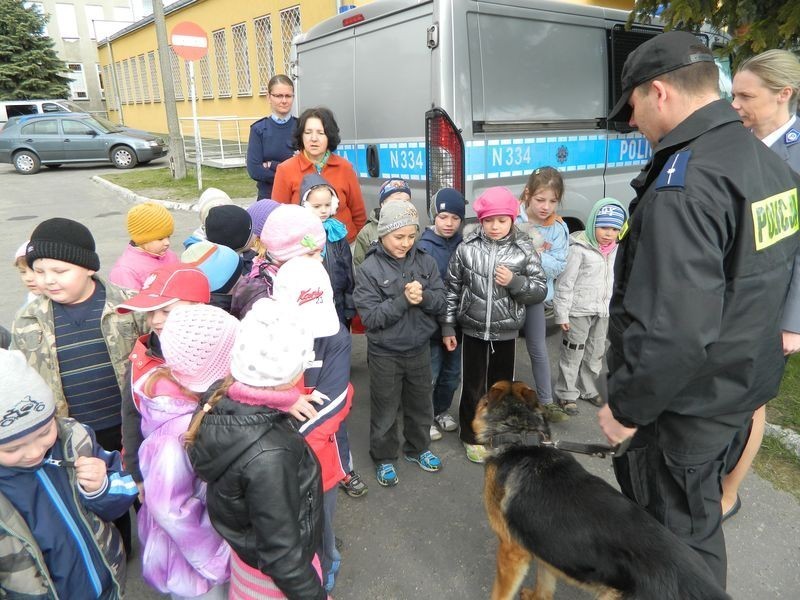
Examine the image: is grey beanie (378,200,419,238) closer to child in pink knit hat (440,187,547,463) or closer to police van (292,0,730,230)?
child in pink knit hat (440,187,547,463)

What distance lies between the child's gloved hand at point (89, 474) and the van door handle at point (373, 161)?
10.1 feet

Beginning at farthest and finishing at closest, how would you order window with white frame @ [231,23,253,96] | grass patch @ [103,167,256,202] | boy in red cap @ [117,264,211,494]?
window with white frame @ [231,23,253,96], grass patch @ [103,167,256,202], boy in red cap @ [117,264,211,494]

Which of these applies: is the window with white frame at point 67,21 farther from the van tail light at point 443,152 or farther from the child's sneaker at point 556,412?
the child's sneaker at point 556,412

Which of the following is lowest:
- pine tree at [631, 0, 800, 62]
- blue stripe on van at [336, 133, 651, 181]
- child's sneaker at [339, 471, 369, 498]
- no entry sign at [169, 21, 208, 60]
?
child's sneaker at [339, 471, 369, 498]

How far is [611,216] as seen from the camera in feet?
10.5

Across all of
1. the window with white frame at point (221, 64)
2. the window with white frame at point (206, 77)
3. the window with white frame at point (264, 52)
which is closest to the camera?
the window with white frame at point (264, 52)

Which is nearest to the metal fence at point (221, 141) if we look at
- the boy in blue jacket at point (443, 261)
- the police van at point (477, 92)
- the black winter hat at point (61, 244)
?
the police van at point (477, 92)

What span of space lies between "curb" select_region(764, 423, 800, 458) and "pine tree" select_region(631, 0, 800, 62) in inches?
105

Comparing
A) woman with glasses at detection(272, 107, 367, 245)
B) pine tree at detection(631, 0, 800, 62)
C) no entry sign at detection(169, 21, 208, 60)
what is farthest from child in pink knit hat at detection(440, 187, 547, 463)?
no entry sign at detection(169, 21, 208, 60)

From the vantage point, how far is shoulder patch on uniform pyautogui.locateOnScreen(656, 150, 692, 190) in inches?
56.8

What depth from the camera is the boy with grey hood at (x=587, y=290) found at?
325 cm

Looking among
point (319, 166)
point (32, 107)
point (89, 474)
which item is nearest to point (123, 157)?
point (32, 107)

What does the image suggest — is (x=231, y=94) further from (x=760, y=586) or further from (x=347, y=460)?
(x=760, y=586)

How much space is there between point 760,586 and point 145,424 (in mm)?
2594
